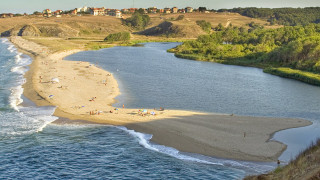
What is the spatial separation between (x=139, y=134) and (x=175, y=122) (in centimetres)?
494

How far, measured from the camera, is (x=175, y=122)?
40.0m

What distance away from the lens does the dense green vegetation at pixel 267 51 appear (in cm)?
8019

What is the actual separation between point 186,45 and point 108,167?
10340cm

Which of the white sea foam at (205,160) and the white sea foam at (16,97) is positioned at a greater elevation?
the white sea foam at (16,97)

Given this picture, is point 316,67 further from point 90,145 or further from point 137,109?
point 90,145

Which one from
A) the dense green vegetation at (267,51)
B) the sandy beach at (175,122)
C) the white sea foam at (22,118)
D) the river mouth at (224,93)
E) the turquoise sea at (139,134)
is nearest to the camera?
the turquoise sea at (139,134)

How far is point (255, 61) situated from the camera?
3797 inches

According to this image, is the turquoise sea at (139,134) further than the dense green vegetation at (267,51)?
No

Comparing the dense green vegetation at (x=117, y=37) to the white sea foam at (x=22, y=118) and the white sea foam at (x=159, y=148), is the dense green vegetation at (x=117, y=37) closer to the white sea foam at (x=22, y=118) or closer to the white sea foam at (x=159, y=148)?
the white sea foam at (x=22, y=118)

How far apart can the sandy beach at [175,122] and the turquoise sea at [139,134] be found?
4.51 ft

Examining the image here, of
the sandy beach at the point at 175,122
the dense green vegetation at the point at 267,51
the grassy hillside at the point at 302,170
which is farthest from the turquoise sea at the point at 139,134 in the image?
the dense green vegetation at the point at 267,51

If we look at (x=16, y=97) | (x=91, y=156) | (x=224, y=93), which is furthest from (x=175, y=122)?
(x=16, y=97)

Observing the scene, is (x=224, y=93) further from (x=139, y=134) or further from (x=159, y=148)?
(x=159, y=148)

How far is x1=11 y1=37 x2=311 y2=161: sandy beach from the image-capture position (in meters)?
32.9
